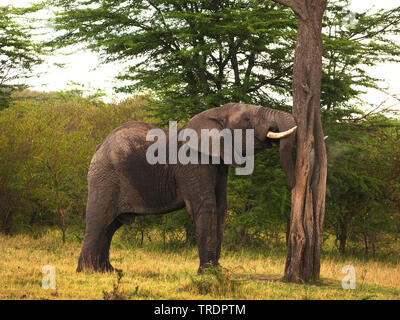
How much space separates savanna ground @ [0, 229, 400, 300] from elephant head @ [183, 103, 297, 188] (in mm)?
1936

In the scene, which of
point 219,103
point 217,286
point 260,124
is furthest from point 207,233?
point 219,103

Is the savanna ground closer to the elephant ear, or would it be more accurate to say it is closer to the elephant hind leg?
the elephant hind leg

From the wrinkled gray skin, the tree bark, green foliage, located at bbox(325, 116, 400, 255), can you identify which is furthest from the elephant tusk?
green foliage, located at bbox(325, 116, 400, 255)

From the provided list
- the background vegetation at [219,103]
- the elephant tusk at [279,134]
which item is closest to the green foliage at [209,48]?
the background vegetation at [219,103]

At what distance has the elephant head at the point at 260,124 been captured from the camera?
366 inches

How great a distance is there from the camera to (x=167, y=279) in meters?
9.62

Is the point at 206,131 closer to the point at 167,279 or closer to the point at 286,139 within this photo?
the point at 286,139

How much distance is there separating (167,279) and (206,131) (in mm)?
2482

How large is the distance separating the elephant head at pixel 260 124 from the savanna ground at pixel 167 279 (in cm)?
194

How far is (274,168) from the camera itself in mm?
15625

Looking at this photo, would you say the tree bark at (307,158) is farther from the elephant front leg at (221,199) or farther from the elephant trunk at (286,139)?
the elephant front leg at (221,199)

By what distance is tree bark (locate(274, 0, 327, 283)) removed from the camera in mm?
9672

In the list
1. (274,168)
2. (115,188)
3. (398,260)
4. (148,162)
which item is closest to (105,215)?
(115,188)
